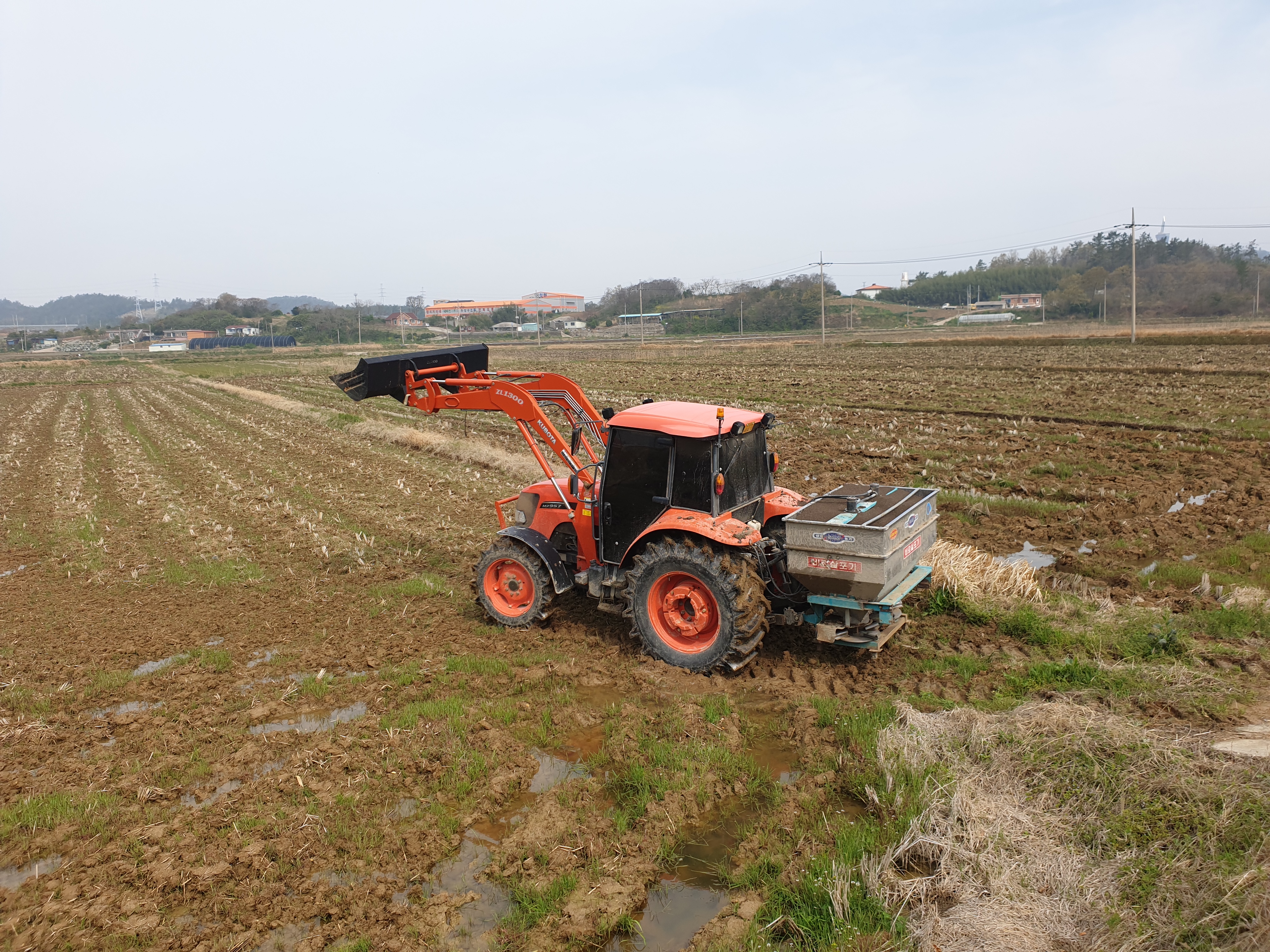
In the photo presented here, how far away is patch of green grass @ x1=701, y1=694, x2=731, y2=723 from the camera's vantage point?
6355 mm

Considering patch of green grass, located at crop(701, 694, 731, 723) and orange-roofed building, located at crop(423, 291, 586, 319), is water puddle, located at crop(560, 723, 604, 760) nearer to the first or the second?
patch of green grass, located at crop(701, 694, 731, 723)

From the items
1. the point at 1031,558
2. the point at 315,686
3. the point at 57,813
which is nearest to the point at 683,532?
the point at 315,686

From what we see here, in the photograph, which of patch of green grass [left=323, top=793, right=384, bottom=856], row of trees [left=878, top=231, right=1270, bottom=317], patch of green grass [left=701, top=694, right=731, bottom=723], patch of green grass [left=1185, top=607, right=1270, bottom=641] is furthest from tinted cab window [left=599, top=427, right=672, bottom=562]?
row of trees [left=878, top=231, right=1270, bottom=317]

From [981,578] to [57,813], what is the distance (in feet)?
27.4

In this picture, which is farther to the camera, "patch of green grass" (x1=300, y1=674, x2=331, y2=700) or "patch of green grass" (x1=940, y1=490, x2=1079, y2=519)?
"patch of green grass" (x1=940, y1=490, x2=1079, y2=519)

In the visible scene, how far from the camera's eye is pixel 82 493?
51.6 ft

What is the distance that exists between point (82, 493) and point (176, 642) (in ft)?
31.5

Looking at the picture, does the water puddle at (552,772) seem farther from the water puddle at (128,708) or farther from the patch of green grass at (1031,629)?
the patch of green grass at (1031,629)

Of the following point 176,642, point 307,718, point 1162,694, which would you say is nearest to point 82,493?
point 176,642

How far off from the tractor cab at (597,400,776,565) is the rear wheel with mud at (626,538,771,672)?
37cm

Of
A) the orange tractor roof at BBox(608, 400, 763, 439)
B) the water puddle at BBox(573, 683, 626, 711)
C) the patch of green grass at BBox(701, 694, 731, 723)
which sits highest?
the orange tractor roof at BBox(608, 400, 763, 439)

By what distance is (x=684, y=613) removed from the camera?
749cm

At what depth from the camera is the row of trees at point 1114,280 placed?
90.9 m

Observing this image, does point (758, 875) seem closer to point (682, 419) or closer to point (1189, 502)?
point (682, 419)
